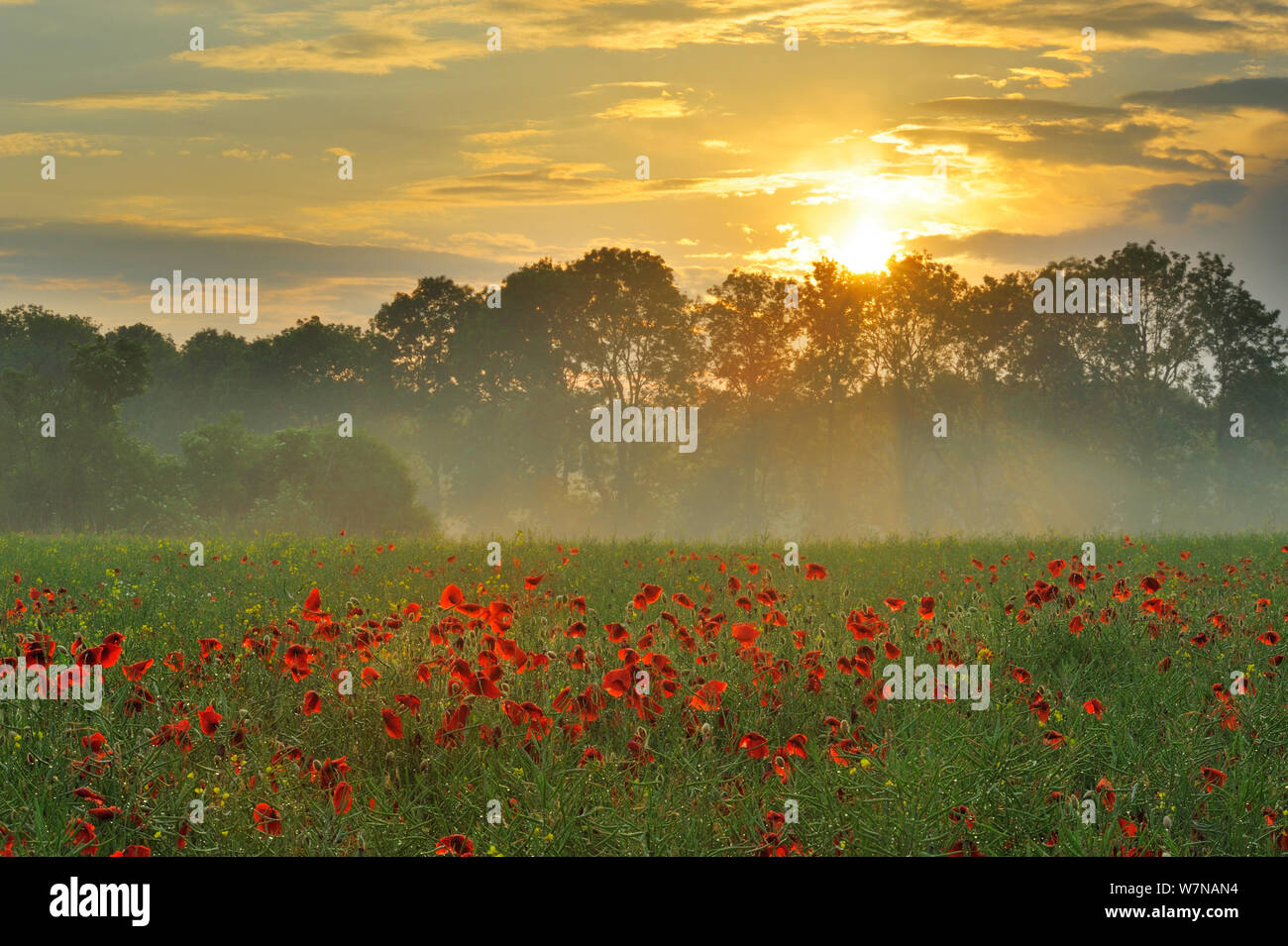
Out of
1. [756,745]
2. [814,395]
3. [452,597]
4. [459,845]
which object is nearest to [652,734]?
[756,745]

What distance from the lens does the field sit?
4281mm

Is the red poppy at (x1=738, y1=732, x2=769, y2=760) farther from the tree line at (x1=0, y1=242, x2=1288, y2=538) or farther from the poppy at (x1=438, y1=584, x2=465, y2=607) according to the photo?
the tree line at (x1=0, y1=242, x2=1288, y2=538)

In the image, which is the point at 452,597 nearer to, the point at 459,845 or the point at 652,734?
the point at 652,734

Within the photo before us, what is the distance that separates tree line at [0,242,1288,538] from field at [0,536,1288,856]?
31.0m

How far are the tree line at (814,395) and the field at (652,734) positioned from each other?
102 ft

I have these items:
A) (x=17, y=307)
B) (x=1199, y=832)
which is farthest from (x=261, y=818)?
(x=17, y=307)

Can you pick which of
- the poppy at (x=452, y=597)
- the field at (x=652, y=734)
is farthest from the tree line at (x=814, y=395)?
the poppy at (x=452, y=597)

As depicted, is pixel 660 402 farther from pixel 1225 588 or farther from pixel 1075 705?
pixel 1075 705

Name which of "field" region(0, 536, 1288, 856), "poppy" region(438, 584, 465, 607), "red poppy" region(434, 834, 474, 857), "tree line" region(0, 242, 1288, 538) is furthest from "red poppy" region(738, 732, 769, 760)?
"tree line" region(0, 242, 1288, 538)

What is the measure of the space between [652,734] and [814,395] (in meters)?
35.8

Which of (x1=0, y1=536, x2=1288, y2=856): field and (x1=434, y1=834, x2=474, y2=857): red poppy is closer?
(x1=434, y1=834, x2=474, y2=857): red poppy

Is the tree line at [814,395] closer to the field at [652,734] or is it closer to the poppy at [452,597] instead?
the field at [652,734]

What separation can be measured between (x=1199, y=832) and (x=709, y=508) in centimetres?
3803

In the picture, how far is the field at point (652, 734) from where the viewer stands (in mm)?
4281
